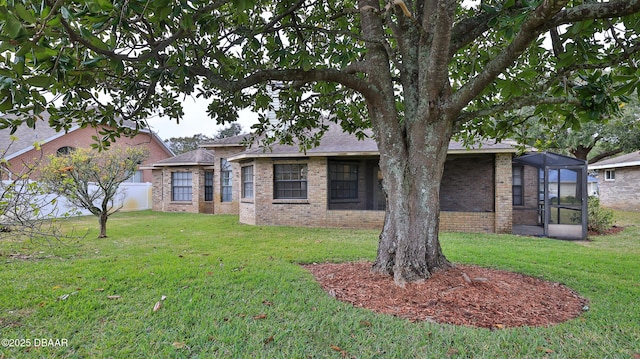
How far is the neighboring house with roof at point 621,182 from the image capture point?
1877 centimetres

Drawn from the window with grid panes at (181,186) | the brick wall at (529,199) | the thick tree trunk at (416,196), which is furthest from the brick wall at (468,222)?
the window with grid panes at (181,186)

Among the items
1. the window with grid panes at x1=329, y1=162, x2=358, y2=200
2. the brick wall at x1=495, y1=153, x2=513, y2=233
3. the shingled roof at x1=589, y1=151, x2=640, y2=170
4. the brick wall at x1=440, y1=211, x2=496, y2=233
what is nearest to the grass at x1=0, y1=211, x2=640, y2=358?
the brick wall at x1=495, y1=153, x2=513, y2=233

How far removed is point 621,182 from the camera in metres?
20.0

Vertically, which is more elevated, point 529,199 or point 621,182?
point 621,182

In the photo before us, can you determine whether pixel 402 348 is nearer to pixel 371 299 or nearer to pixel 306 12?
pixel 371 299

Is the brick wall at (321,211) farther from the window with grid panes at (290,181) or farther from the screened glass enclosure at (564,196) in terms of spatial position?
the screened glass enclosure at (564,196)

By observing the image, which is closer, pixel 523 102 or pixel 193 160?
pixel 523 102

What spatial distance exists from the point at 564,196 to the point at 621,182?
48.2 feet

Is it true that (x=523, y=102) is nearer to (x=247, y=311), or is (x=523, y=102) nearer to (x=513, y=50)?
(x=513, y=50)

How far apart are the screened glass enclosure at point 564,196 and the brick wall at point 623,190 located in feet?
43.8

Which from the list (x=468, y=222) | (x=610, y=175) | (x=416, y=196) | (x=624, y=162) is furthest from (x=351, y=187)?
(x=610, y=175)

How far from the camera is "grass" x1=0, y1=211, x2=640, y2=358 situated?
296cm

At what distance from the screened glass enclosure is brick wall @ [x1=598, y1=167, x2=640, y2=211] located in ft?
A: 43.8

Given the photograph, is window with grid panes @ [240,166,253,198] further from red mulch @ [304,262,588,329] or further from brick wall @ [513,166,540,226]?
brick wall @ [513,166,540,226]
